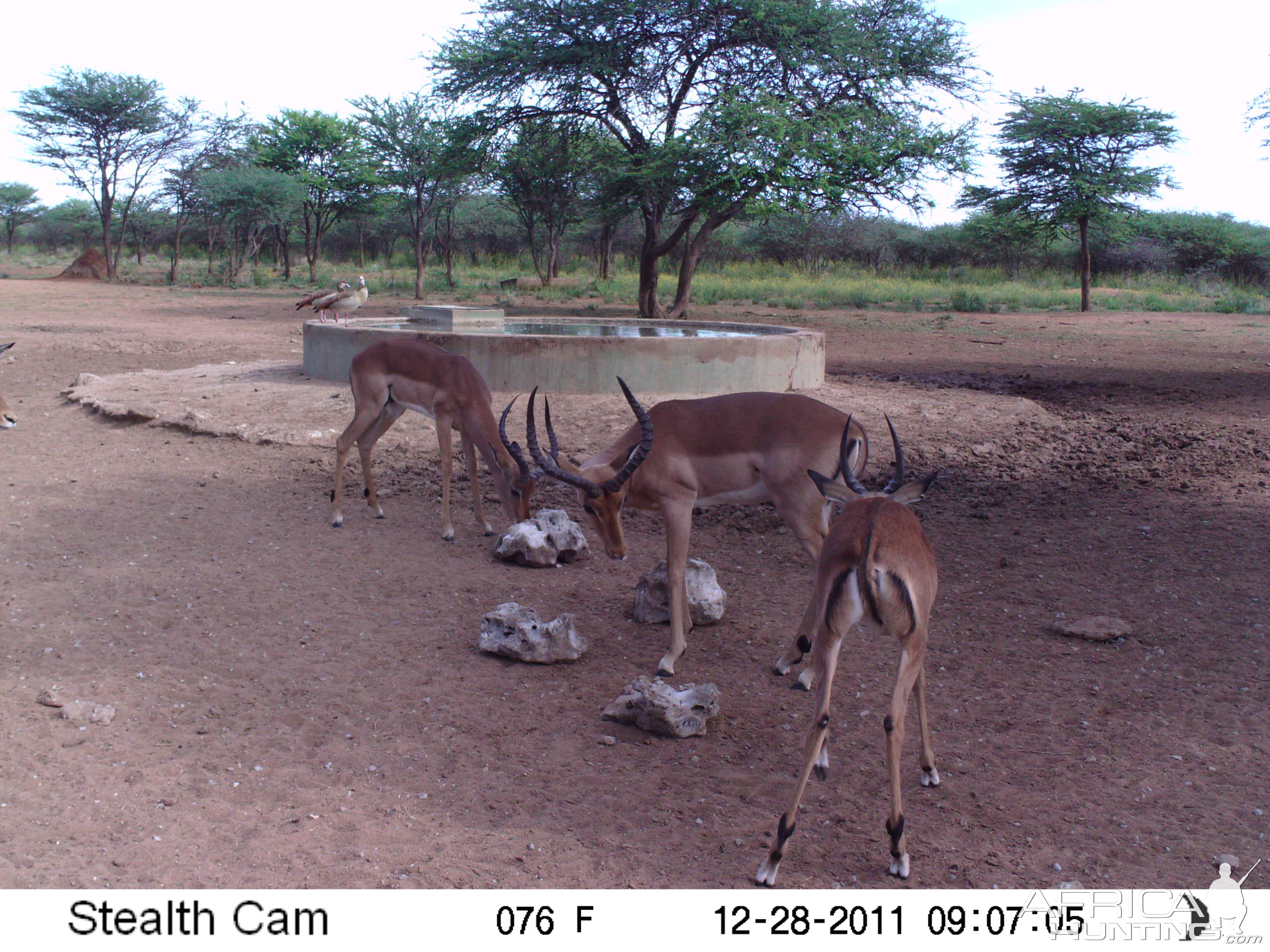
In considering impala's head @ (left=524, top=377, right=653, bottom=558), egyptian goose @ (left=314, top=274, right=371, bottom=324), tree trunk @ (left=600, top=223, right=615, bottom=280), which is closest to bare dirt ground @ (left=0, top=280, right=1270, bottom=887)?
impala's head @ (left=524, top=377, right=653, bottom=558)

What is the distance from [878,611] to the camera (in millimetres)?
3281

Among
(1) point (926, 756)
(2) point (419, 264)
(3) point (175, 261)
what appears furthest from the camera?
(3) point (175, 261)

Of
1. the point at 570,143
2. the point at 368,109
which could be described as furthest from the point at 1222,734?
the point at 368,109

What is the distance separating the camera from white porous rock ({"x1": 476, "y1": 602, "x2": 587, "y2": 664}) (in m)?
4.78

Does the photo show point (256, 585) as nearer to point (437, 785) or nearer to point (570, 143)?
point (437, 785)

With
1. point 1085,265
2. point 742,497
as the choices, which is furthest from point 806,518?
point 1085,265

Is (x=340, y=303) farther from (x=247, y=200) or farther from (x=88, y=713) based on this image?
(x=247, y=200)

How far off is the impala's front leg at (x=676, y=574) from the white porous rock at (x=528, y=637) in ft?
1.48

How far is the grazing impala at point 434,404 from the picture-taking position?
6852 millimetres

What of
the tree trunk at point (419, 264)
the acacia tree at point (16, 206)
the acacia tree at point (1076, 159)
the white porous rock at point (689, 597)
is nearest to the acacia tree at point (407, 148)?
the tree trunk at point (419, 264)

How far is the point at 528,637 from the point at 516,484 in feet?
6.09

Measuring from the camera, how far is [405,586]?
5.81m

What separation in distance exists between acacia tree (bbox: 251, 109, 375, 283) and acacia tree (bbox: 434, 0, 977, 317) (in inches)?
640

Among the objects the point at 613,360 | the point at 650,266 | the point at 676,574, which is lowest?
the point at 676,574
